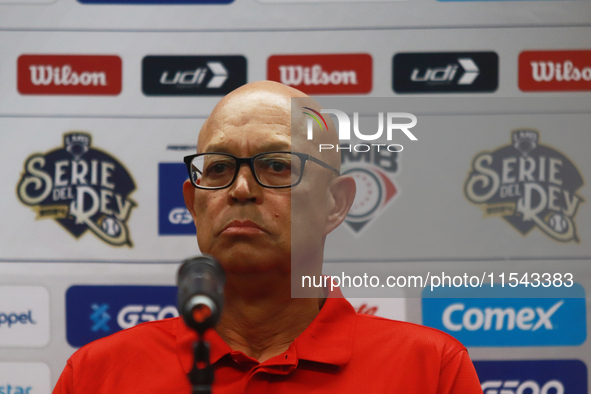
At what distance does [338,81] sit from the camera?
5.59ft

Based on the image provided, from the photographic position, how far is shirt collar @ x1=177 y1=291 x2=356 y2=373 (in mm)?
987

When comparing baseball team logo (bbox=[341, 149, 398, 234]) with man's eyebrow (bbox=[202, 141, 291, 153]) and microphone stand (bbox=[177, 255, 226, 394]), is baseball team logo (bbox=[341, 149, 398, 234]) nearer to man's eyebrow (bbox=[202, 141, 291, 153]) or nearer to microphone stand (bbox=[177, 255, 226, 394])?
man's eyebrow (bbox=[202, 141, 291, 153])

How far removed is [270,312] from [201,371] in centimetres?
47

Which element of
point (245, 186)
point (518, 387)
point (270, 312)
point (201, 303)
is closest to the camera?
point (201, 303)

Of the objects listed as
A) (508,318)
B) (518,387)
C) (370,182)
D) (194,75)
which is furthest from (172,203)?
(518,387)

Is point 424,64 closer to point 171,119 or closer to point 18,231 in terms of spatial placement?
point 171,119

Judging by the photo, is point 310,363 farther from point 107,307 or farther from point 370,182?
point 107,307

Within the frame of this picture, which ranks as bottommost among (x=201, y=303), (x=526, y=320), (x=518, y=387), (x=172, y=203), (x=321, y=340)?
(x=518, y=387)

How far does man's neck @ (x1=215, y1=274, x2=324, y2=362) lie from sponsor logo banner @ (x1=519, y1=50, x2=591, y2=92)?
1.16m

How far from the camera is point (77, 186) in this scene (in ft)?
5.60

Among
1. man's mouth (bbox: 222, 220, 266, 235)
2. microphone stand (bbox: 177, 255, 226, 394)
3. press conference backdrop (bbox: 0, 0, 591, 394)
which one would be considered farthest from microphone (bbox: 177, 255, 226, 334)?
press conference backdrop (bbox: 0, 0, 591, 394)

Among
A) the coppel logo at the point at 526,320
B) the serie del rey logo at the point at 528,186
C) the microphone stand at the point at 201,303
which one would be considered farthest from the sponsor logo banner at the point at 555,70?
the microphone stand at the point at 201,303

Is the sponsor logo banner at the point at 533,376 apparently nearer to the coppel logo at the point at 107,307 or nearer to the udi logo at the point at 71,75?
the coppel logo at the point at 107,307

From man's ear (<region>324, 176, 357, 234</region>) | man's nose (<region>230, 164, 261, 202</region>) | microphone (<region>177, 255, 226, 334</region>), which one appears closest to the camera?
microphone (<region>177, 255, 226, 334</region>)
